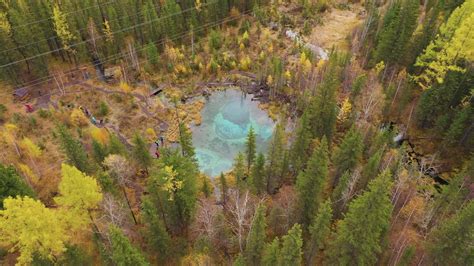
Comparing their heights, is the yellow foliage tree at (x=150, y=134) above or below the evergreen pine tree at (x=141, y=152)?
below

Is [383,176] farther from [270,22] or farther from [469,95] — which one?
[270,22]

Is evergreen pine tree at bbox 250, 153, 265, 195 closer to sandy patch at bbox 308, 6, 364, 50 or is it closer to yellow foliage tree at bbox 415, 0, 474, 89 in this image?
yellow foliage tree at bbox 415, 0, 474, 89

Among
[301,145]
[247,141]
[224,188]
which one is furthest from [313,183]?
[247,141]

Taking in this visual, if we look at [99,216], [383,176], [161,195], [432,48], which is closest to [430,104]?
[432,48]

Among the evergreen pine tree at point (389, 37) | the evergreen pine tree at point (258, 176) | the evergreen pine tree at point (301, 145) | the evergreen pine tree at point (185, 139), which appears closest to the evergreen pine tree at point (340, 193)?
the evergreen pine tree at point (301, 145)

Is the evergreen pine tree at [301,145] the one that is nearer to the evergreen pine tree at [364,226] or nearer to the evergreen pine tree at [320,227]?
the evergreen pine tree at [320,227]

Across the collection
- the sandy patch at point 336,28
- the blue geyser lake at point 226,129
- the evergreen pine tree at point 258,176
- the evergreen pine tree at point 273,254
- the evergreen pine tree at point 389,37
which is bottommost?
the blue geyser lake at point 226,129

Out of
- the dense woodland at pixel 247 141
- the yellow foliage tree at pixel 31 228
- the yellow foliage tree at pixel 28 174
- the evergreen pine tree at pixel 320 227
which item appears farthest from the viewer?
the yellow foliage tree at pixel 28 174
